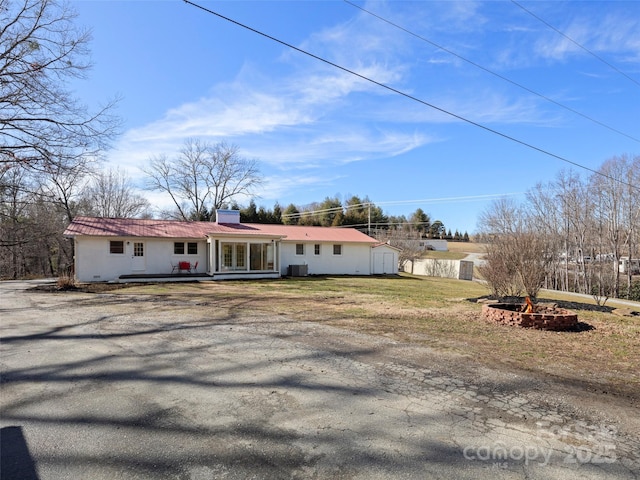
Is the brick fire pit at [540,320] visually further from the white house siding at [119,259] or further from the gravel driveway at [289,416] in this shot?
the white house siding at [119,259]

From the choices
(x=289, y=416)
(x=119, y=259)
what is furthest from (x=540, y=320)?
(x=119, y=259)

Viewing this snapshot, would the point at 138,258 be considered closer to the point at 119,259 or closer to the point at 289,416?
the point at 119,259

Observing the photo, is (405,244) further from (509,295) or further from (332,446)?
(332,446)

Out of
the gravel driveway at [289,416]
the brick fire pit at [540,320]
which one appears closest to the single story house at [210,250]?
the gravel driveway at [289,416]

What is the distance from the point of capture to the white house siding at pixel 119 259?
19344mm

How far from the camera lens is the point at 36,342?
21.3 ft

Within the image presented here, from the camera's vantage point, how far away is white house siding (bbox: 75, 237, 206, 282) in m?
19.3

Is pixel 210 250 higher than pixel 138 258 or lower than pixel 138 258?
higher

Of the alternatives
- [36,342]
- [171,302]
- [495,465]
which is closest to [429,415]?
[495,465]

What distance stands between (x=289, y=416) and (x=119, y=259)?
19863mm

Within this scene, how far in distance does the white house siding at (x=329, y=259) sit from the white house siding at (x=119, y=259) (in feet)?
21.2

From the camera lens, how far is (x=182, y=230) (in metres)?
22.8

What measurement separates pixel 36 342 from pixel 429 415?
685cm

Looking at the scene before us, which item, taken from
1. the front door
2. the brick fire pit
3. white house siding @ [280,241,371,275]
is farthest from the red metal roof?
the brick fire pit
